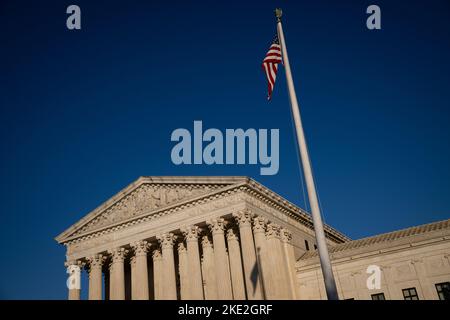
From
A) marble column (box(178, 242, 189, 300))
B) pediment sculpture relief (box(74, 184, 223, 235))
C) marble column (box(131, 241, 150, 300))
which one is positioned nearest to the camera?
marble column (box(178, 242, 189, 300))

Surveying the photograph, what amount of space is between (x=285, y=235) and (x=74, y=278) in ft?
73.5

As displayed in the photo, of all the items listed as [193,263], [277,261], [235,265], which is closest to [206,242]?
[193,263]

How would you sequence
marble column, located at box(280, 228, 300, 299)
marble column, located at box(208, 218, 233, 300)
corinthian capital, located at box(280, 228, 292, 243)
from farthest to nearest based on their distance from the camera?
corinthian capital, located at box(280, 228, 292, 243), marble column, located at box(280, 228, 300, 299), marble column, located at box(208, 218, 233, 300)

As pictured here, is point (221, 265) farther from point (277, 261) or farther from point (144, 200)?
point (144, 200)

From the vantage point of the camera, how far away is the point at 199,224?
3894cm

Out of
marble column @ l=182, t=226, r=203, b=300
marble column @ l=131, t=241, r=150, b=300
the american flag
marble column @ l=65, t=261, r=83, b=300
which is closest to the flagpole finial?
the american flag

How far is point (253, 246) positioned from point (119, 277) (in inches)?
566

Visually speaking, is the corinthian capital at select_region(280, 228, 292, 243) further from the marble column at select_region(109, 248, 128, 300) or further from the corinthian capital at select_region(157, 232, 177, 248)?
the marble column at select_region(109, 248, 128, 300)

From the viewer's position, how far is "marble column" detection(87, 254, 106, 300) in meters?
42.5
